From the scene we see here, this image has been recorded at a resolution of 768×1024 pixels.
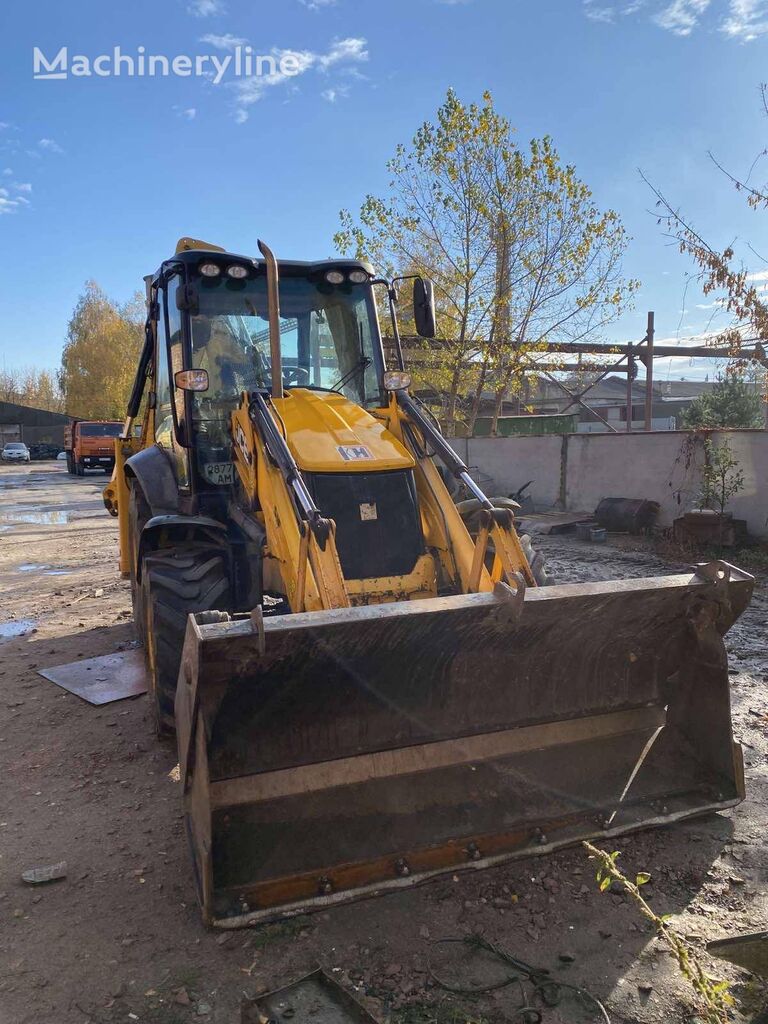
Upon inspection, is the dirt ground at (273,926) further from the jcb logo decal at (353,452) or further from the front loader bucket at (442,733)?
the jcb logo decal at (353,452)

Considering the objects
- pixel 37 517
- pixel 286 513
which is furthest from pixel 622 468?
pixel 37 517

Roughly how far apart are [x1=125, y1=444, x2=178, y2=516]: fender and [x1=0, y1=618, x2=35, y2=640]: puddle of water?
2.64 metres

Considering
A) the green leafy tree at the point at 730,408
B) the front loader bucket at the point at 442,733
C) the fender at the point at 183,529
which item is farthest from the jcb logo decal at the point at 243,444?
the green leafy tree at the point at 730,408

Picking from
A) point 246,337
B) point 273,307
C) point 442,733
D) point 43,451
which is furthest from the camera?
point 43,451

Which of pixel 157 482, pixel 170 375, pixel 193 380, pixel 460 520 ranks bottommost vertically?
pixel 460 520

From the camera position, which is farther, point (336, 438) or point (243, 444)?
point (243, 444)

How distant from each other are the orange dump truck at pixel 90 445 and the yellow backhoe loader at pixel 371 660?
29129 mm

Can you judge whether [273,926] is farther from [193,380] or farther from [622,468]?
[622,468]

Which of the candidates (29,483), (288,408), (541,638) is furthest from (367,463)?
(29,483)

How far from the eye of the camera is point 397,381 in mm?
4723

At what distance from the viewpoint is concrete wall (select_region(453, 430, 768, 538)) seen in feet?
33.8

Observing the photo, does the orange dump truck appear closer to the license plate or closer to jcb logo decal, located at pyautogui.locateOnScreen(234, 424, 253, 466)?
the license plate

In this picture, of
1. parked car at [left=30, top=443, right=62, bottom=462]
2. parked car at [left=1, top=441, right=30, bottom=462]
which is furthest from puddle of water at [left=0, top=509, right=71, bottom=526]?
parked car at [left=30, top=443, right=62, bottom=462]

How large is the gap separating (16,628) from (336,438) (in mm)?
4641
